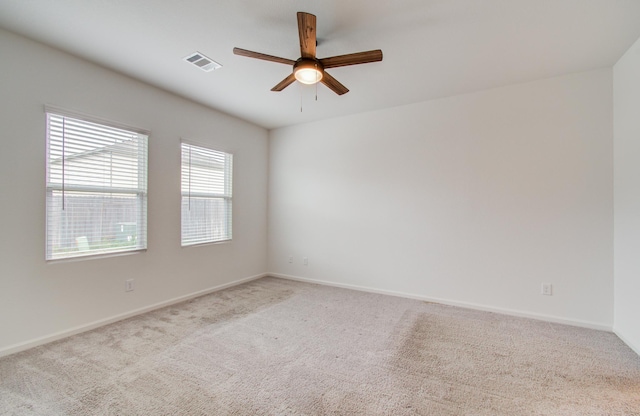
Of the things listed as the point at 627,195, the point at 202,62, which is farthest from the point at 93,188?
the point at 627,195

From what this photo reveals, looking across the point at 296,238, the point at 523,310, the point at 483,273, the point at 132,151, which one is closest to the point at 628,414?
the point at 523,310

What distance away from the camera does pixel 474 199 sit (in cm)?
338

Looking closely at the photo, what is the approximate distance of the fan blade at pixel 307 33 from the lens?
177 centimetres

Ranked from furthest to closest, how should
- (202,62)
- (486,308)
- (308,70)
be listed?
(486,308), (202,62), (308,70)

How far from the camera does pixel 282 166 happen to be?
4.89 metres

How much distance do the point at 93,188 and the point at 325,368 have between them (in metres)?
2.82

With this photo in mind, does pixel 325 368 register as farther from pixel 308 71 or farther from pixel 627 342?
pixel 627 342

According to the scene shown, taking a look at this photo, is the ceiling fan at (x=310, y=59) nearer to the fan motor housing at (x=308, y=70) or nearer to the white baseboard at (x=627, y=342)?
the fan motor housing at (x=308, y=70)

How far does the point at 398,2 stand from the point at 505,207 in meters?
2.54

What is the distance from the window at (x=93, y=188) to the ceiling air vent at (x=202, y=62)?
1089mm

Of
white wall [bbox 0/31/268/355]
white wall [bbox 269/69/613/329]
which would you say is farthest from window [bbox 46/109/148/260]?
white wall [bbox 269/69/613/329]

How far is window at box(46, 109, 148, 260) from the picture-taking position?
8.25ft

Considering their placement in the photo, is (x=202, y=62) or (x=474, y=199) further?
(x=474, y=199)

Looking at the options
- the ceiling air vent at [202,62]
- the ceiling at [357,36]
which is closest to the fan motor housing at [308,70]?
the ceiling at [357,36]
